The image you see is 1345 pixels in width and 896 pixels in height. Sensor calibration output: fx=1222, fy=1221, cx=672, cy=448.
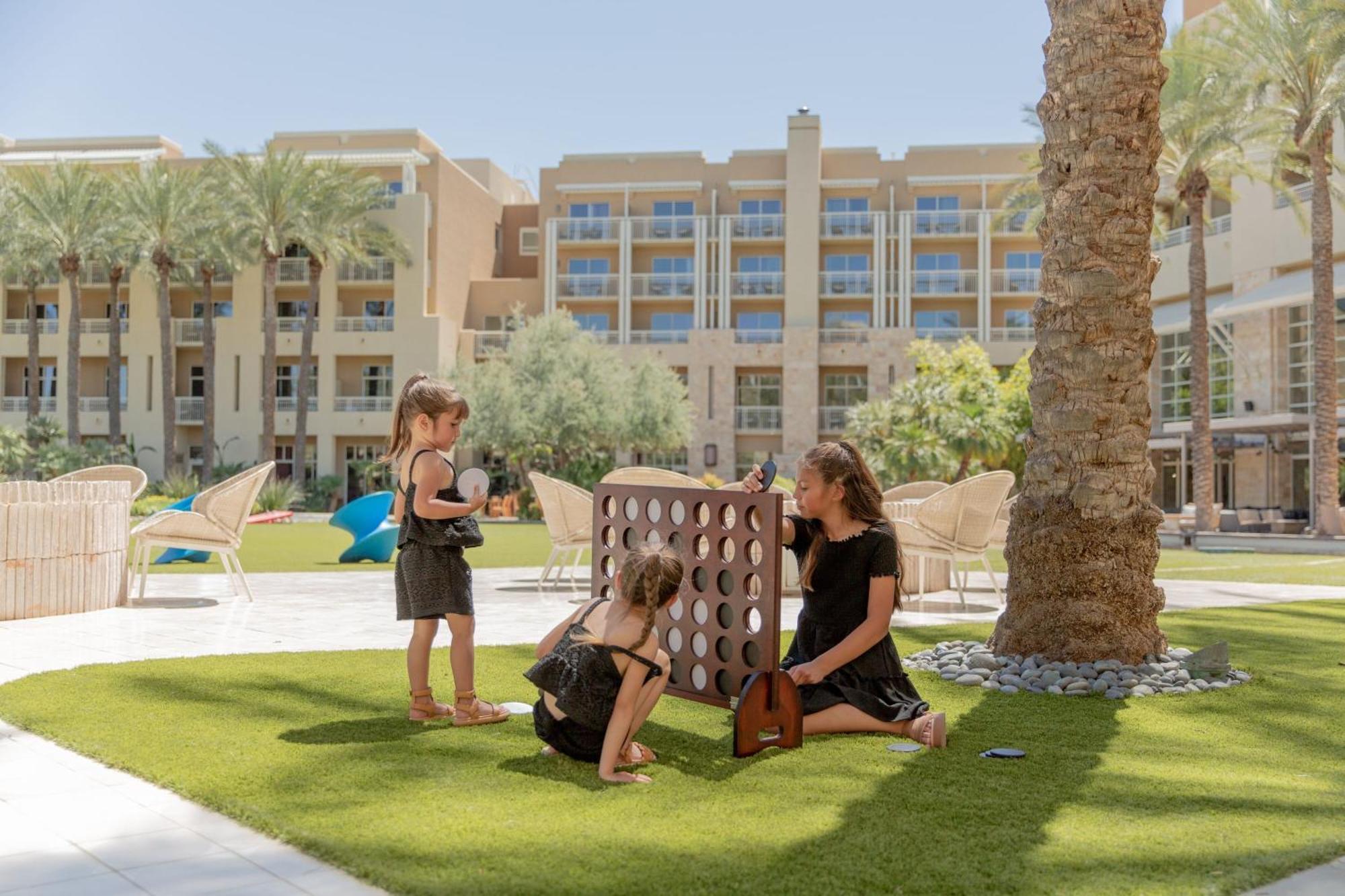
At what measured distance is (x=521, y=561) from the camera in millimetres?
15953

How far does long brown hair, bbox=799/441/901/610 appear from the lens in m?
4.66

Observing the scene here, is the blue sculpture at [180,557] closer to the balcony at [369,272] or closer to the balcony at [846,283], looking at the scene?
the balcony at [369,272]

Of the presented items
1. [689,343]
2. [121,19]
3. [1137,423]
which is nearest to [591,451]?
[689,343]

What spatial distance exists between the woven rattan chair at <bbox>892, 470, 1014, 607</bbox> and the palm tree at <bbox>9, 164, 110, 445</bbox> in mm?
39668

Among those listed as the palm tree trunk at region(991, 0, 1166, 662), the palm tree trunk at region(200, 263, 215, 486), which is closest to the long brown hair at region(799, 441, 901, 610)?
the palm tree trunk at region(991, 0, 1166, 662)

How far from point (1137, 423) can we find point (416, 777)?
4238 mm

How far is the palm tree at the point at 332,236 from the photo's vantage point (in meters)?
41.7

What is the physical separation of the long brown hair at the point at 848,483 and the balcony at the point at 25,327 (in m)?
49.8

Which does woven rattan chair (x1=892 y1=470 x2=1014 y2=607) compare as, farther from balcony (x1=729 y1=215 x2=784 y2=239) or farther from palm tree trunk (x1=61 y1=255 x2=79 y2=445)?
balcony (x1=729 y1=215 x2=784 y2=239)

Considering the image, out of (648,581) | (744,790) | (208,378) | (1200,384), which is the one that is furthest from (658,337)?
(744,790)

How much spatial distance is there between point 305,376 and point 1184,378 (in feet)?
97.0

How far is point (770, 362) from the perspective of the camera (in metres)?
47.2

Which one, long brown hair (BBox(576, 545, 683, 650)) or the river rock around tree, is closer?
long brown hair (BBox(576, 545, 683, 650))

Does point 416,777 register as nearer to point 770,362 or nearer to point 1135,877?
point 1135,877
